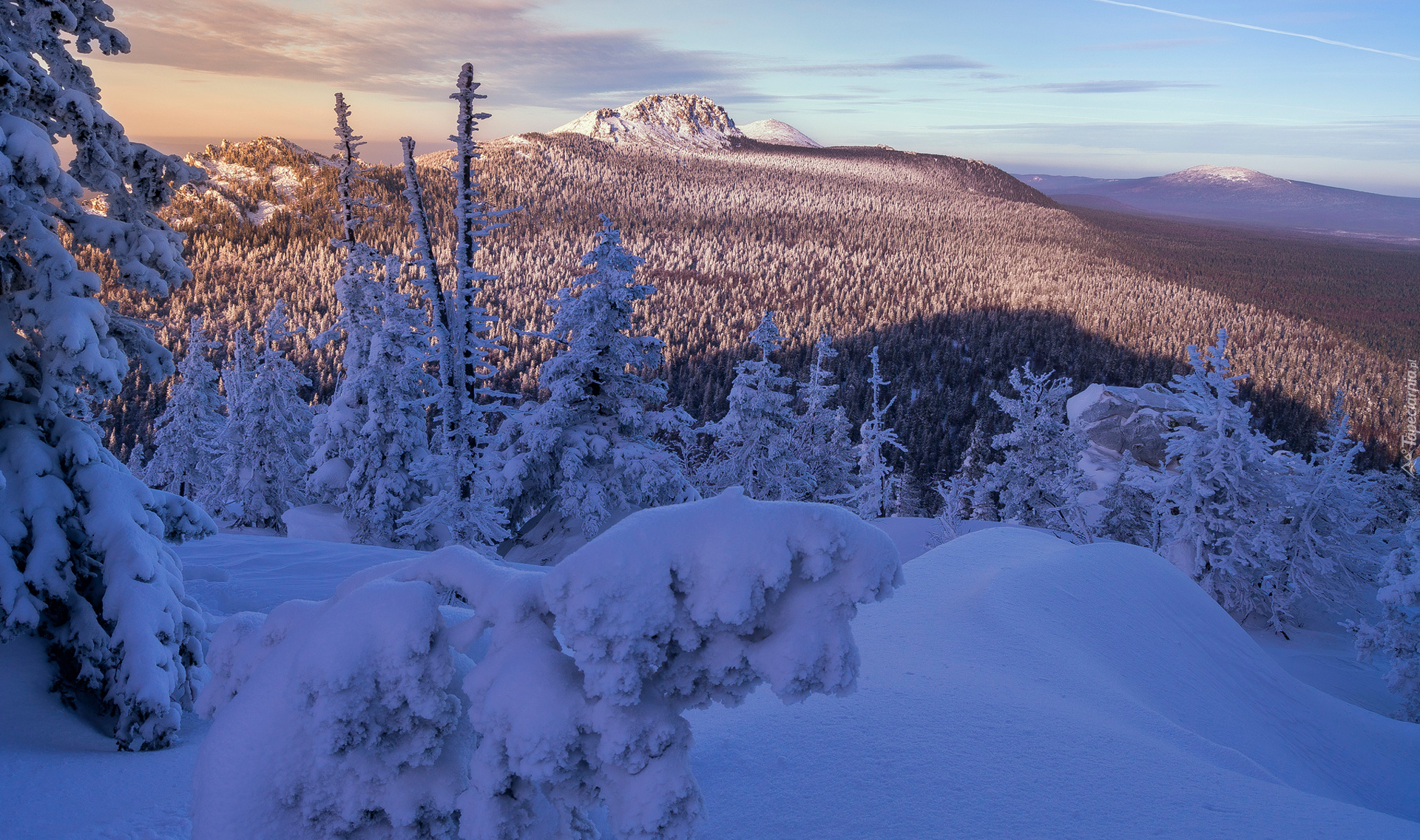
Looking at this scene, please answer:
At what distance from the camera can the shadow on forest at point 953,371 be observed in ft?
293

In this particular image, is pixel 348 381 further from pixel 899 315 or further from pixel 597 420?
pixel 899 315

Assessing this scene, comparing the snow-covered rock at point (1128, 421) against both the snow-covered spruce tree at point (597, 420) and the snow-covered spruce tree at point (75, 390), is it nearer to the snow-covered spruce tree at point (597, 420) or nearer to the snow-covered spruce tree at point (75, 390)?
the snow-covered spruce tree at point (597, 420)

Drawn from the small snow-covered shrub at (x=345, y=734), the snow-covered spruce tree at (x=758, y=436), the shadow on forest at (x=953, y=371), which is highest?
the small snow-covered shrub at (x=345, y=734)

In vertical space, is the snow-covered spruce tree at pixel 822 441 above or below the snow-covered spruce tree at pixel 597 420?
below

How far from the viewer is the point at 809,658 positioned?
2.99 meters

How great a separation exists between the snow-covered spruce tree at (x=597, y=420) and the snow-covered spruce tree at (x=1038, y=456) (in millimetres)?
16696

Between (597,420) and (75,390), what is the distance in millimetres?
11516

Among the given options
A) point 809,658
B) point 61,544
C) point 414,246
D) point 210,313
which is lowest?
point 210,313

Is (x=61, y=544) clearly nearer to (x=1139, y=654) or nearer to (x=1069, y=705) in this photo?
(x=1069, y=705)

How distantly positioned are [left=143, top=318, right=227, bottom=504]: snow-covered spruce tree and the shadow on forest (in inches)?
1832

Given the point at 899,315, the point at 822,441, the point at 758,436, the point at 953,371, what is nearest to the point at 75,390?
the point at 758,436

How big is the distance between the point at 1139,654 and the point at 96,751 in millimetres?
10677

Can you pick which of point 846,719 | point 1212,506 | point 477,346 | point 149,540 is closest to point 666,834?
point 846,719

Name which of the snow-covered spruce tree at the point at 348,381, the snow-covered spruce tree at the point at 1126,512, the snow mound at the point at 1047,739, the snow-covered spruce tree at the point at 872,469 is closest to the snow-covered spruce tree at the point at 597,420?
the snow-covered spruce tree at the point at 348,381
